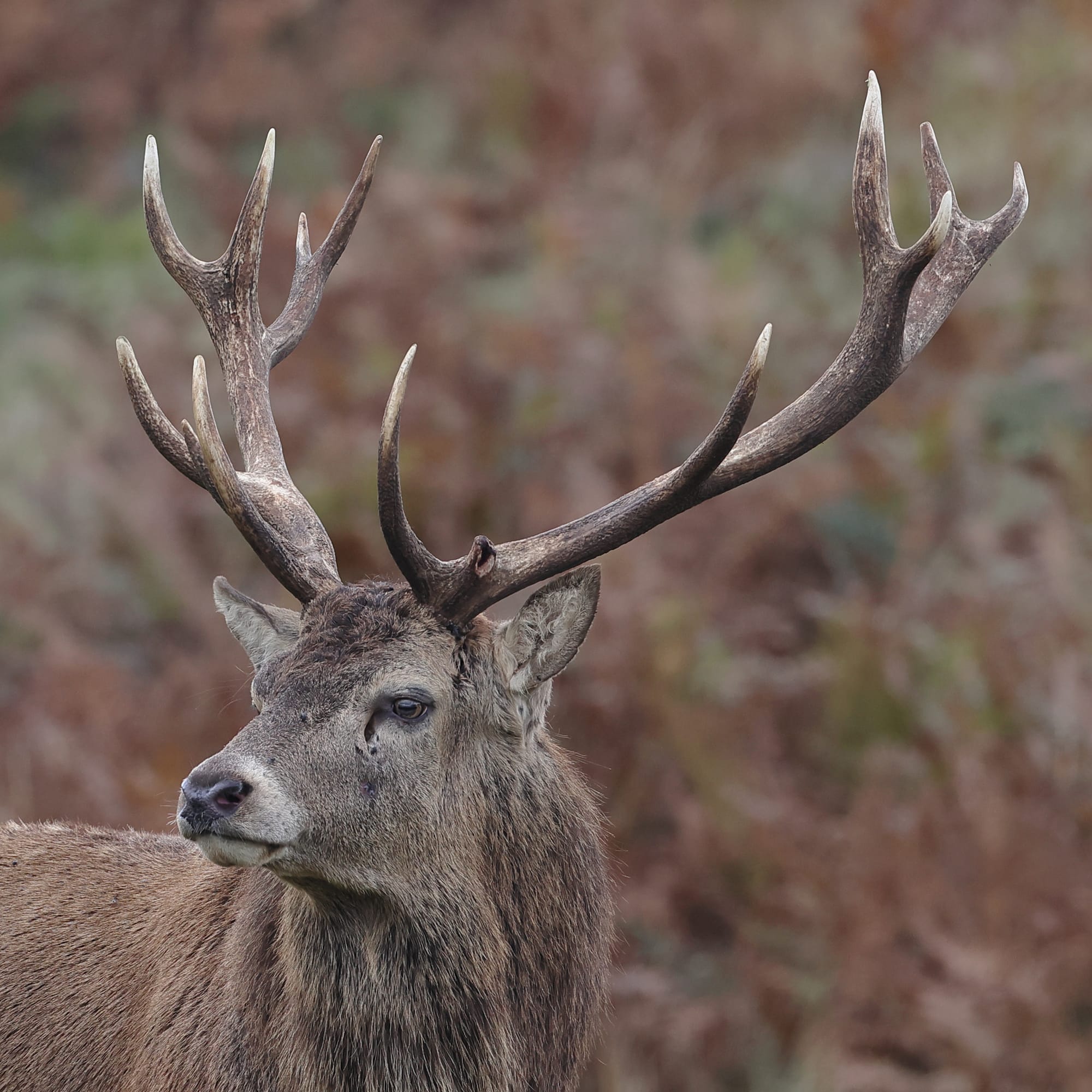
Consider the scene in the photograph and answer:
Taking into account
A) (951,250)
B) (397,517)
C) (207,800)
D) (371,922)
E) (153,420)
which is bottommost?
(371,922)

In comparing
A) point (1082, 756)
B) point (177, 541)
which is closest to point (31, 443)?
point (177, 541)

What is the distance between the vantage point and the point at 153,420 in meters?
4.07

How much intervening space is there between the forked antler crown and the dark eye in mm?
272

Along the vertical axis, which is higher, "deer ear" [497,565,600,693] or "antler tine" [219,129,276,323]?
"antler tine" [219,129,276,323]

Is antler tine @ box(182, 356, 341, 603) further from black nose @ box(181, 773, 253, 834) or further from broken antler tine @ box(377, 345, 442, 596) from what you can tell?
black nose @ box(181, 773, 253, 834)

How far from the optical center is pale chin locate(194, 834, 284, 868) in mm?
3209

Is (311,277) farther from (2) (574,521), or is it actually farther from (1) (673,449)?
(1) (673,449)

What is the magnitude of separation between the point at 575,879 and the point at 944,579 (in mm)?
5321

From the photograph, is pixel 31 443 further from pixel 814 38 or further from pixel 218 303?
pixel 814 38

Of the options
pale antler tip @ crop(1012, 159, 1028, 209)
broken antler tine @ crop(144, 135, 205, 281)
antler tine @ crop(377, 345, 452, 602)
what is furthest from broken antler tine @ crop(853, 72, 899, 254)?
broken antler tine @ crop(144, 135, 205, 281)

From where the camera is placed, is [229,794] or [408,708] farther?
[408,708]

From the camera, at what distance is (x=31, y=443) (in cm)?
1076

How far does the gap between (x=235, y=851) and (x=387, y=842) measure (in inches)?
17.1

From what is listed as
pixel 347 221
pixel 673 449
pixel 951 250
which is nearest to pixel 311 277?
pixel 347 221
